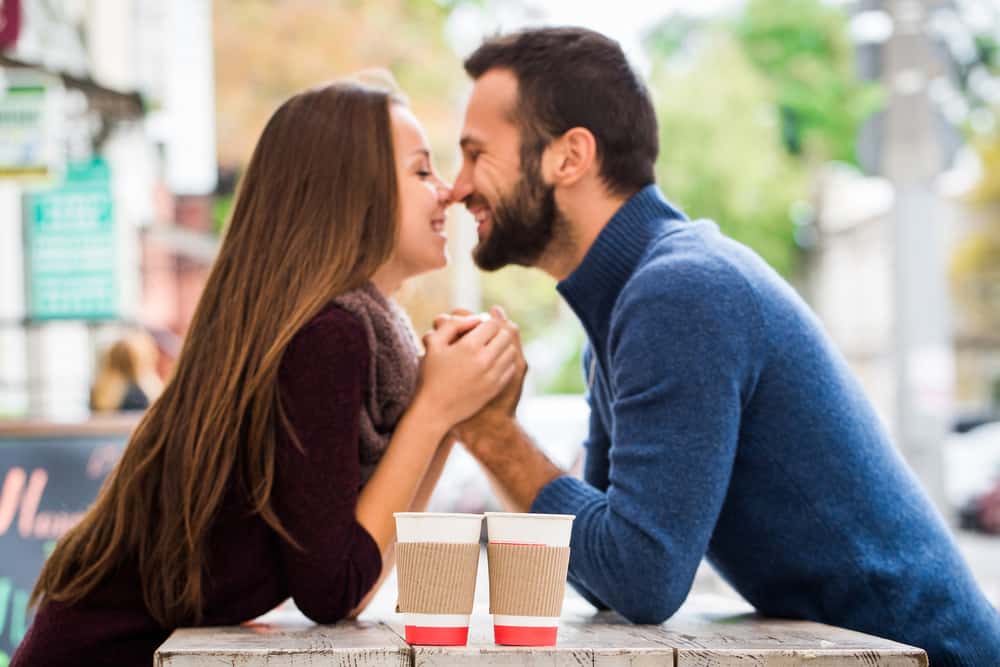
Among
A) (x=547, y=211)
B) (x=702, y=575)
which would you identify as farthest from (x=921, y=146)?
(x=547, y=211)

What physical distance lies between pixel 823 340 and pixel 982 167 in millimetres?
28501

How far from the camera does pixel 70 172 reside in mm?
9359

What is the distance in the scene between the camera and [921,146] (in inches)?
308

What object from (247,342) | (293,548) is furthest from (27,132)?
(293,548)

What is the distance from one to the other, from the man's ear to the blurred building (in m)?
4.99

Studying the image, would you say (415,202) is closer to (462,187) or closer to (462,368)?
(462,187)

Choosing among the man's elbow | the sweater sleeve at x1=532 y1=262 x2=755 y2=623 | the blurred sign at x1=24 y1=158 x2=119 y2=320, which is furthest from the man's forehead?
the blurred sign at x1=24 y1=158 x2=119 y2=320

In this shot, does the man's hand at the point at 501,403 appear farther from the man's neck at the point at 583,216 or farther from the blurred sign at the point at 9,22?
the blurred sign at the point at 9,22

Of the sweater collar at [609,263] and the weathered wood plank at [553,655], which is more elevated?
the sweater collar at [609,263]

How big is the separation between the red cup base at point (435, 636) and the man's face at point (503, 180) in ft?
4.01

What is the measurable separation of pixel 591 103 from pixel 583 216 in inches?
9.9

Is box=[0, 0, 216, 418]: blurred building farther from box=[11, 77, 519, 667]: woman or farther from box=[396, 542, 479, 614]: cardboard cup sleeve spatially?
box=[396, 542, 479, 614]: cardboard cup sleeve

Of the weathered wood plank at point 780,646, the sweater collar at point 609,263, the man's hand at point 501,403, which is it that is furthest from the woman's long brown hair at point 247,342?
the weathered wood plank at point 780,646

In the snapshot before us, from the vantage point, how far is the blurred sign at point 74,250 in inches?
359
